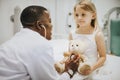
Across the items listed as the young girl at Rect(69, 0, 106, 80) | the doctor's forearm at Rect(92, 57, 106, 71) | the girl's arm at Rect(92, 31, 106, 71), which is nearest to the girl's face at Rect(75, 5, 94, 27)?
the young girl at Rect(69, 0, 106, 80)

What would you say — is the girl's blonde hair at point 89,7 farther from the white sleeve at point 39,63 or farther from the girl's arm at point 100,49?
the white sleeve at point 39,63

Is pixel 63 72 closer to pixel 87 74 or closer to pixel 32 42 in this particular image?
pixel 87 74

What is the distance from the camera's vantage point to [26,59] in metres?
1.18

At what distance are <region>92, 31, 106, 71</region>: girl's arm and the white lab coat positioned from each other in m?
0.53

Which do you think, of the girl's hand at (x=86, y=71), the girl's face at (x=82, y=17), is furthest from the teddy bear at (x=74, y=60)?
the girl's face at (x=82, y=17)

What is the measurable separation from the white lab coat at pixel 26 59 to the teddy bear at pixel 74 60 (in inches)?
18.7

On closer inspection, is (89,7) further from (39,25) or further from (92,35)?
(39,25)

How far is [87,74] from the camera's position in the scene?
5.48 ft

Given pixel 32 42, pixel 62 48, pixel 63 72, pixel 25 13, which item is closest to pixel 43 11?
pixel 25 13

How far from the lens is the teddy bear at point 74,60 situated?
1670 mm

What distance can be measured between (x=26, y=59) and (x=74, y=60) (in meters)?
0.58

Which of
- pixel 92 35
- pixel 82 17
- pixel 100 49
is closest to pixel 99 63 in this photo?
pixel 100 49

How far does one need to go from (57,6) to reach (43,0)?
0.41 ft

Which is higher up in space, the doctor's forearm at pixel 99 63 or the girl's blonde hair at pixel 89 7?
the girl's blonde hair at pixel 89 7
